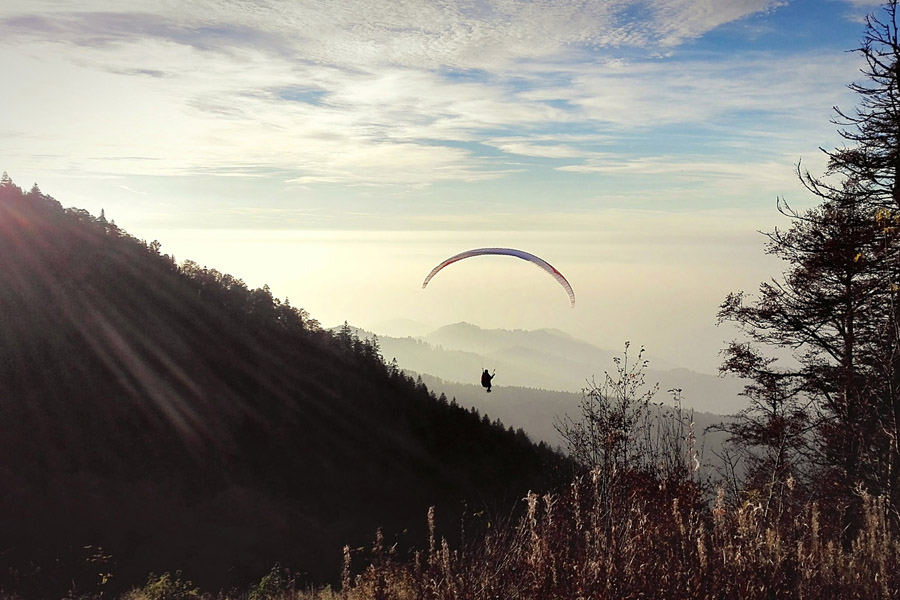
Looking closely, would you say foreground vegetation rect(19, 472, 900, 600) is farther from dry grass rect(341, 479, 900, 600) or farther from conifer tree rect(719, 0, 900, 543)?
conifer tree rect(719, 0, 900, 543)

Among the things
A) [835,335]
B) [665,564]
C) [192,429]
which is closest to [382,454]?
[192,429]

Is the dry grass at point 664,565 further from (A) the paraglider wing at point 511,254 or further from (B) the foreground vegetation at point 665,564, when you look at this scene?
(A) the paraglider wing at point 511,254

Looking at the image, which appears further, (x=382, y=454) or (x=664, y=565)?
(x=382, y=454)

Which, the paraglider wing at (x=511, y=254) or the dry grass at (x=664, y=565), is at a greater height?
the paraglider wing at (x=511, y=254)

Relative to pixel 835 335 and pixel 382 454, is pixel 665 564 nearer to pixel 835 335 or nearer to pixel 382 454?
pixel 835 335

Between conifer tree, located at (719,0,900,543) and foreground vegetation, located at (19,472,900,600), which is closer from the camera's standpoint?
foreground vegetation, located at (19,472,900,600)

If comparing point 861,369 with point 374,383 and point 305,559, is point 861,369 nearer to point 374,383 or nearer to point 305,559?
point 305,559

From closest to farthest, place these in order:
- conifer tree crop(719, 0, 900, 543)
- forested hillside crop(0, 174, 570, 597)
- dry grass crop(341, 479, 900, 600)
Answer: dry grass crop(341, 479, 900, 600) < conifer tree crop(719, 0, 900, 543) < forested hillside crop(0, 174, 570, 597)

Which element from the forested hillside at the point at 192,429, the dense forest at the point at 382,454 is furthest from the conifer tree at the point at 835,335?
the forested hillside at the point at 192,429

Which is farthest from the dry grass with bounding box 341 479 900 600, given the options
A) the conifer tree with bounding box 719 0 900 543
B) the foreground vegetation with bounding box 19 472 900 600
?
the conifer tree with bounding box 719 0 900 543
